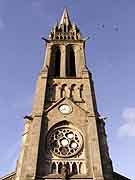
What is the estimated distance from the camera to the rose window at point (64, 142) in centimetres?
2384

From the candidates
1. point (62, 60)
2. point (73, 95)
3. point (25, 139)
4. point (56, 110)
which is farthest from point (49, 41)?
point (25, 139)

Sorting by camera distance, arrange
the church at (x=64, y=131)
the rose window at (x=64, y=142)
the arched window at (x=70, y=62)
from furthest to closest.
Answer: the arched window at (x=70, y=62)
the rose window at (x=64, y=142)
the church at (x=64, y=131)

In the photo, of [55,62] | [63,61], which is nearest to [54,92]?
[63,61]

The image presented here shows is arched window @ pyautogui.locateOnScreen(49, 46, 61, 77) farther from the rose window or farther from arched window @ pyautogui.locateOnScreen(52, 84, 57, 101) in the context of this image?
the rose window

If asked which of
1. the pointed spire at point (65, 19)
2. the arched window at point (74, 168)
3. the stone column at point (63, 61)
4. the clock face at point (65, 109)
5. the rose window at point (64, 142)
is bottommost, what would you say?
the arched window at point (74, 168)

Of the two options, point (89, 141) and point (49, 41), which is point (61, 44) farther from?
point (89, 141)

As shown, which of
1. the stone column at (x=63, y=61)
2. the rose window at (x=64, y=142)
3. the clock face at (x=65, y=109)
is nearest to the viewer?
the rose window at (x=64, y=142)

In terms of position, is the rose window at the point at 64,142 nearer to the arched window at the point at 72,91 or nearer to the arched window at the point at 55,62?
the arched window at the point at 72,91

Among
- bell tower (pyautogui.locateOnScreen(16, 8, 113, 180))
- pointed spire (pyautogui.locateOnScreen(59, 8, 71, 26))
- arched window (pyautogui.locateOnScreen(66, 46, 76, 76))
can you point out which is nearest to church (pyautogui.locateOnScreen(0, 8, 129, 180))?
bell tower (pyautogui.locateOnScreen(16, 8, 113, 180))

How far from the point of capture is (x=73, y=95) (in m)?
29.3

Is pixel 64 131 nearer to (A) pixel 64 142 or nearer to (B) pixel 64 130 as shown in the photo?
(B) pixel 64 130

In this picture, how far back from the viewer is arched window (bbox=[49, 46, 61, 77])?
107ft

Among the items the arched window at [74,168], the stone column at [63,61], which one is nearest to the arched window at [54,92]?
the stone column at [63,61]

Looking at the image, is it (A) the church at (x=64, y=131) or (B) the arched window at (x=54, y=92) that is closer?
(A) the church at (x=64, y=131)
